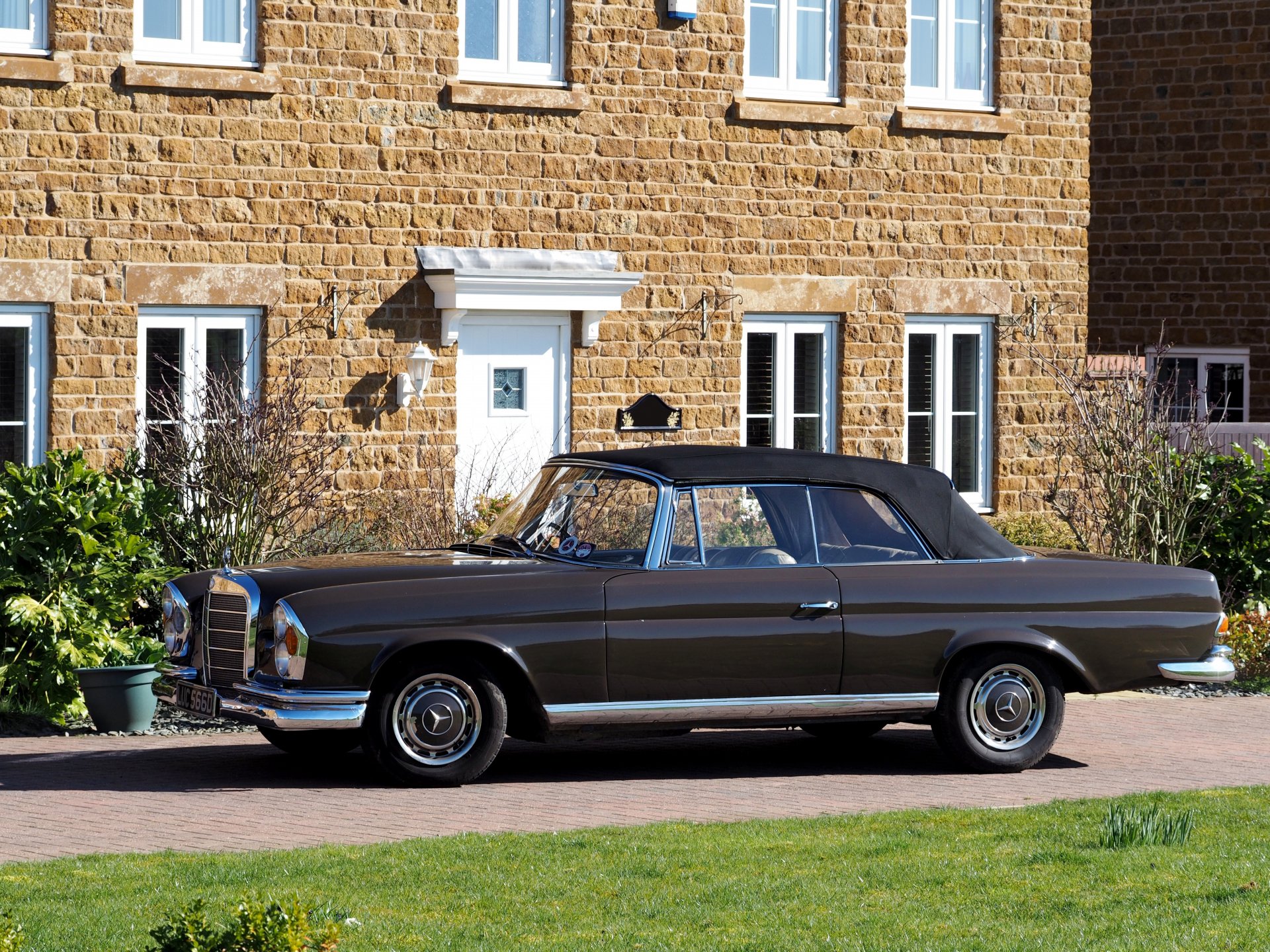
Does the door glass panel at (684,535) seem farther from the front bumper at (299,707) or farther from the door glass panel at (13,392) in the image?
the door glass panel at (13,392)

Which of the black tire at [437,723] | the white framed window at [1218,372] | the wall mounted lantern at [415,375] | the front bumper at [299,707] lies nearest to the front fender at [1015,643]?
the black tire at [437,723]

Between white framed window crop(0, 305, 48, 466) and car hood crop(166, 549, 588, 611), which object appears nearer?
car hood crop(166, 549, 588, 611)

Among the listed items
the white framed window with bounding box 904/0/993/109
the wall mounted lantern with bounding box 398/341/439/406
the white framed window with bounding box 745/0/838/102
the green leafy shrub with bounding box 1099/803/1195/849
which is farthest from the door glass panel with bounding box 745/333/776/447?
the green leafy shrub with bounding box 1099/803/1195/849

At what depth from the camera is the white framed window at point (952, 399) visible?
18.2m

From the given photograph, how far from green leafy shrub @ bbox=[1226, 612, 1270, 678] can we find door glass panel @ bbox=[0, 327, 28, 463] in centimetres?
863

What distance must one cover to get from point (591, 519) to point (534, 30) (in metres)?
7.60

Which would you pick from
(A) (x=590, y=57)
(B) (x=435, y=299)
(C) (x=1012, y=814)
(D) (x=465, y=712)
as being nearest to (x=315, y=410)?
(B) (x=435, y=299)

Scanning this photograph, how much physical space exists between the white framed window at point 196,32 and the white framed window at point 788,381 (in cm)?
482

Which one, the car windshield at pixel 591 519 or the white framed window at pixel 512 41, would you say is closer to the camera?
the car windshield at pixel 591 519

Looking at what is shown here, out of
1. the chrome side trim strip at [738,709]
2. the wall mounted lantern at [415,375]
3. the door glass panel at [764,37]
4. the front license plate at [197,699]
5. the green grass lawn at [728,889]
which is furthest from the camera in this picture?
the door glass panel at [764,37]

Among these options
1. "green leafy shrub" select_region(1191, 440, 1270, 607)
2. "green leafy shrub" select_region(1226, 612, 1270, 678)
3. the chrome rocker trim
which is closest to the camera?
the chrome rocker trim

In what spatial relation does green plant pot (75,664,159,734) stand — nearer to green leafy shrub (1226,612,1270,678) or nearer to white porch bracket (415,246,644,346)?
white porch bracket (415,246,644,346)

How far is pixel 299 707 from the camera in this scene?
29.1 ft

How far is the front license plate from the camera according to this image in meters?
9.16
